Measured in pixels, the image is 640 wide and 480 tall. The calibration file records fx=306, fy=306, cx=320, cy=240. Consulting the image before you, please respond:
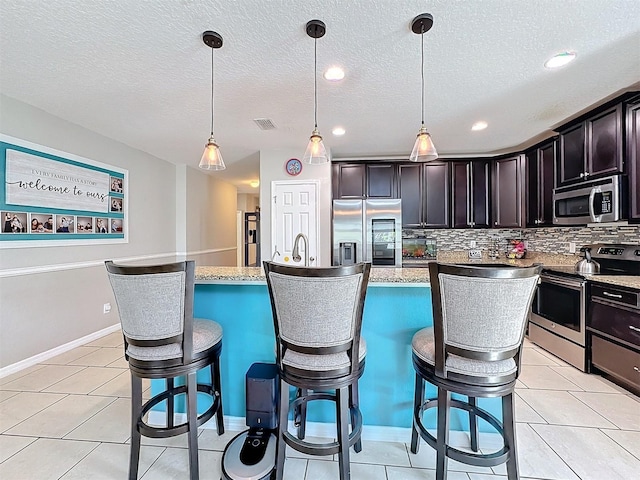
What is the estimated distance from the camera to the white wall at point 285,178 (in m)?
4.37

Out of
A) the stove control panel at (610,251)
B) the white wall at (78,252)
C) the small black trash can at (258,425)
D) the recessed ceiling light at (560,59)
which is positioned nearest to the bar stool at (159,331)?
the small black trash can at (258,425)

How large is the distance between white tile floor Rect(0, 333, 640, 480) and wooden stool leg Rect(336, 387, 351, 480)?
0.34m

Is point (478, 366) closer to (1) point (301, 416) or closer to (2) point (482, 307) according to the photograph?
(2) point (482, 307)

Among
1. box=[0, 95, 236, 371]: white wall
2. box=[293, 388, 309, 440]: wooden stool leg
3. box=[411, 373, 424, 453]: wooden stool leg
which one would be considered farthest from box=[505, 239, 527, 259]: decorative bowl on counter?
box=[0, 95, 236, 371]: white wall

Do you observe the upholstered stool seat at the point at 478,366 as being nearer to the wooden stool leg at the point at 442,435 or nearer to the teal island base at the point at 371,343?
the wooden stool leg at the point at 442,435

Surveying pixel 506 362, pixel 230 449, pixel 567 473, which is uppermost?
pixel 506 362

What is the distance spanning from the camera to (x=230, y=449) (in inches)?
64.4

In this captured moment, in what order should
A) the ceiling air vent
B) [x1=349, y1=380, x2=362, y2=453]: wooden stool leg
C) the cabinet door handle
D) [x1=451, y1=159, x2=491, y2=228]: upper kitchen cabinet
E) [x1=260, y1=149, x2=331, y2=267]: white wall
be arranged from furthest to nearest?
[x1=451, y1=159, x2=491, y2=228]: upper kitchen cabinet, [x1=260, y1=149, x2=331, y2=267]: white wall, the ceiling air vent, the cabinet door handle, [x1=349, y1=380, x2=362, y2=453]: wooden stool leg

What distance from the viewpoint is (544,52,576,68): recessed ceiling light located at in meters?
2.09

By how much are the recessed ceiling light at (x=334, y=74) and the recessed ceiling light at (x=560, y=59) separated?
146 centimetres

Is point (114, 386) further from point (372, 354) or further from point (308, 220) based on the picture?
point (308, 220)

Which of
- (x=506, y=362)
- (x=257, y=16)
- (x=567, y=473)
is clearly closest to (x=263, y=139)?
(x=257, y=16)

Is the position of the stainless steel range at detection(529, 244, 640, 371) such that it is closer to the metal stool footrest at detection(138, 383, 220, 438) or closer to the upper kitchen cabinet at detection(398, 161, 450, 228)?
the upper kitchen cabinet at detection(398, 161, 450, 228)

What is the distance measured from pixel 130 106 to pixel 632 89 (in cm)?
450
